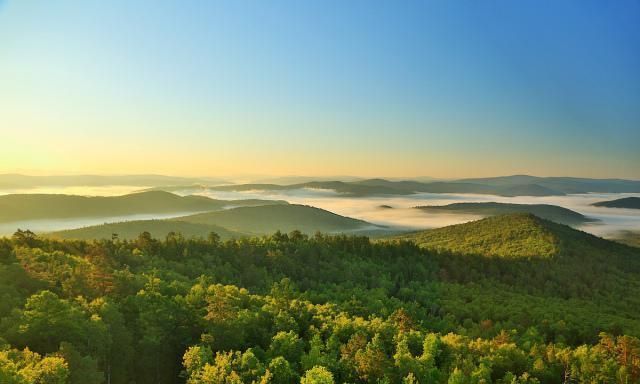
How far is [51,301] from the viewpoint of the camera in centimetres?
5591

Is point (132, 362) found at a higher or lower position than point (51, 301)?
lower

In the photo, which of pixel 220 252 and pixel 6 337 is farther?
pixel 220 252

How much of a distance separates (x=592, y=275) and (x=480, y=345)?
499 feet

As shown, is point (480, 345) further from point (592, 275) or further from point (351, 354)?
point (592, 275)

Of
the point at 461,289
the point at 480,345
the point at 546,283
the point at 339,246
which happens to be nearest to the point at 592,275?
the point at 546,283

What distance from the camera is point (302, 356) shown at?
59938 mm

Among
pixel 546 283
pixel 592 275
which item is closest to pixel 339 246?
pixel 546 283

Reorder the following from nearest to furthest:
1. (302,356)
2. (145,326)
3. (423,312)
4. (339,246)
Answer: (302,356) < (145,326) < (423,312) < (339,246)

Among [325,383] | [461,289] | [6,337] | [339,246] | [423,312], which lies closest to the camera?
[325,383]

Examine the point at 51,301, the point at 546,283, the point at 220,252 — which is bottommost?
the point at 546,283

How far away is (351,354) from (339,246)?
127 meters

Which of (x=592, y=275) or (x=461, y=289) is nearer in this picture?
(x=461, y=289)

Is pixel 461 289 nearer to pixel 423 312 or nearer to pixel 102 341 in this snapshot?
pixel 423 312

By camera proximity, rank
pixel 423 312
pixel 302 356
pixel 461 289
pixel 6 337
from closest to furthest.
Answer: pixel 6 337 → pixel 302 356 → pixel 423 312 → pixel 461 289
